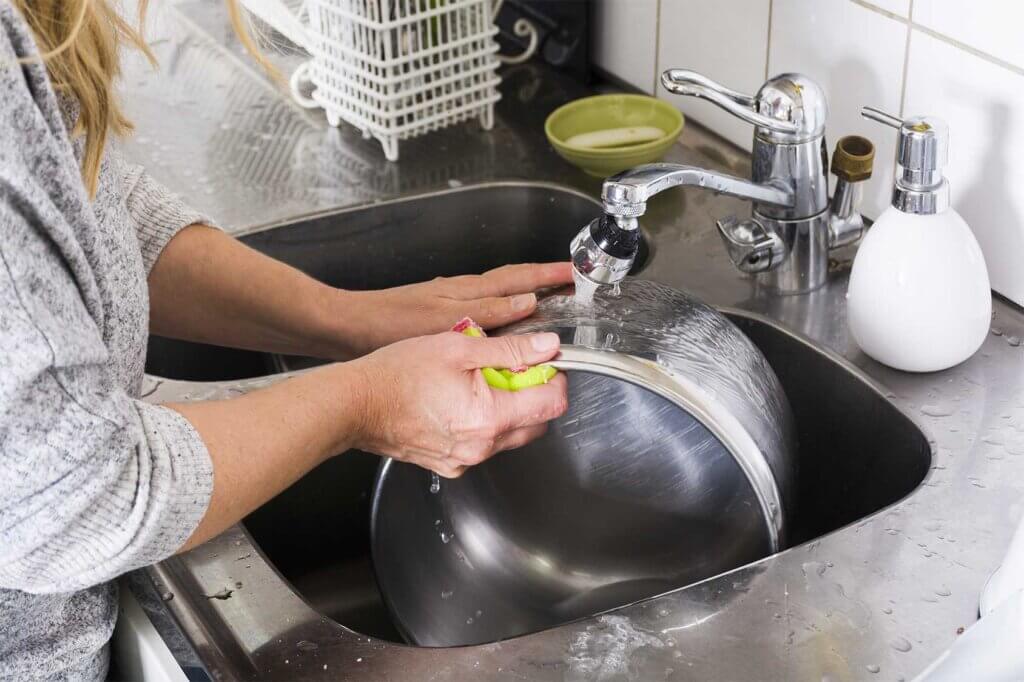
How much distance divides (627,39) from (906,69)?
1.49ft

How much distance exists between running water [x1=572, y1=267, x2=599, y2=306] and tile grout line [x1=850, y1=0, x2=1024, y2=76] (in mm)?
368

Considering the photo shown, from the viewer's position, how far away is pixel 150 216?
979 mm

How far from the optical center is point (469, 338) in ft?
2.78

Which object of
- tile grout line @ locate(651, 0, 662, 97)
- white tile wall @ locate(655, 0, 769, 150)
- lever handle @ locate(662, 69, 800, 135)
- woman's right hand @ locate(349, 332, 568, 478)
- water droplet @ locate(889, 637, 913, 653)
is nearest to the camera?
water droplet @ locate(889, 637, 913, 653)

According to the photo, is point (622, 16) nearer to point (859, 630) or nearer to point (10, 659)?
point (859, 630)

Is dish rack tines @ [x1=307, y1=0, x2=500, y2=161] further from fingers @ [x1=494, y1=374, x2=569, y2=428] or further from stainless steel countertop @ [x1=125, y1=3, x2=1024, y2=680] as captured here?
fingers @ [x1=494, y1=374, x2=569, y2=428]

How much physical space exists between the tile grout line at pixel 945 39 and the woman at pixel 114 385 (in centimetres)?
40

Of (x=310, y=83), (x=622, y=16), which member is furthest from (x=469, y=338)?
(x=310, y=83)

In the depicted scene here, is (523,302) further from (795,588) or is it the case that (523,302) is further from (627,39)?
(627,39)

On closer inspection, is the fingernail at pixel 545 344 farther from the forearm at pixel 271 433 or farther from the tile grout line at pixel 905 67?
the tile grout line at pixel 905 67

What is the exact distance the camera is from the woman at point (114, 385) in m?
0.61

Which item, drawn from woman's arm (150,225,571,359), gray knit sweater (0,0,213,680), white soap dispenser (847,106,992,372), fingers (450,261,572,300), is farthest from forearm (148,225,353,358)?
white soap dispenser (847,106,992,372)

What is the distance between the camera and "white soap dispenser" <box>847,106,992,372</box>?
2.88 feet

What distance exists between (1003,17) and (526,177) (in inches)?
21.1
